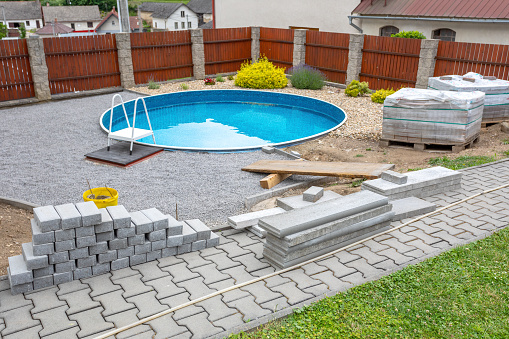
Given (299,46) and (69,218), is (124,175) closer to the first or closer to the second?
(69,218)

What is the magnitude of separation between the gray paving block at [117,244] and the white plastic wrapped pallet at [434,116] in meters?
7.01

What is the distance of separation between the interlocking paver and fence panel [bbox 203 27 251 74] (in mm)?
16120

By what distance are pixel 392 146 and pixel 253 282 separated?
6730 mm

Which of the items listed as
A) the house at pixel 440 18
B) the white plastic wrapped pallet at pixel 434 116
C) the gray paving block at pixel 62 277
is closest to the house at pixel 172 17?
the house at pixel 440 18

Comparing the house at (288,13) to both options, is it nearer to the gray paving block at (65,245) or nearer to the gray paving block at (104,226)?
the gray paving block at (104,226)

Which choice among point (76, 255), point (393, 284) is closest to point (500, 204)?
point (393, 284)

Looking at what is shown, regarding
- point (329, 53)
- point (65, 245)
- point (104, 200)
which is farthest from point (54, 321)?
point (329, 53)

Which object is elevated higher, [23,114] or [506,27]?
[506,27]

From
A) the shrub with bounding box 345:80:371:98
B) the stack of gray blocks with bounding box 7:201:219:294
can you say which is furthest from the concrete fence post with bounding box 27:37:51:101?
the stack of gray blocks with bounding box 7:201:219:294

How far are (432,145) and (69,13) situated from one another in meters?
94.3

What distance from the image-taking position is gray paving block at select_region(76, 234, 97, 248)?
4.53 metres

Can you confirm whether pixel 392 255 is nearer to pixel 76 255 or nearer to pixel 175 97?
pixel 76 255

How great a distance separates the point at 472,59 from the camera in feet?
46.0

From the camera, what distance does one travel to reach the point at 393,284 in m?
4.56
